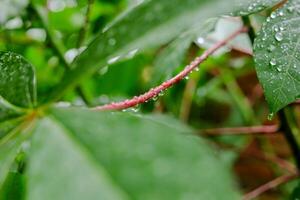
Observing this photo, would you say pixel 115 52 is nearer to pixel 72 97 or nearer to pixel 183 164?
pixel 183 164

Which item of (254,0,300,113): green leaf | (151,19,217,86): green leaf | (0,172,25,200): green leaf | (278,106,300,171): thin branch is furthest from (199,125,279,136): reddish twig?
(0,172,25,200): green leaf

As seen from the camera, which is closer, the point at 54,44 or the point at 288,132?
the point at 288,132

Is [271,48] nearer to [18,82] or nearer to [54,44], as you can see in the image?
[18,82]

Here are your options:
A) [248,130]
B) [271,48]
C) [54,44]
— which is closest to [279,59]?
[271,48]

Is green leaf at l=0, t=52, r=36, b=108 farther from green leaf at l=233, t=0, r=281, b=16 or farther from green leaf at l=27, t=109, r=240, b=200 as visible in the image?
green leaf at l=233, t=0, r=281, b=16

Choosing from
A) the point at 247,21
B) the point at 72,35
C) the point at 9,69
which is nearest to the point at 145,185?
the point at 9,69

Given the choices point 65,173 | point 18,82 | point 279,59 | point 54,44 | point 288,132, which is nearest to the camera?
point 65,173
